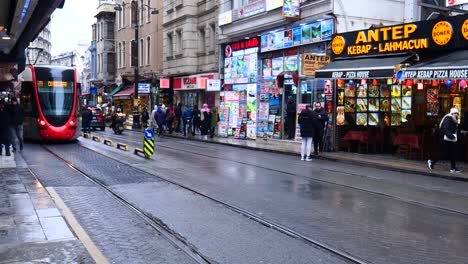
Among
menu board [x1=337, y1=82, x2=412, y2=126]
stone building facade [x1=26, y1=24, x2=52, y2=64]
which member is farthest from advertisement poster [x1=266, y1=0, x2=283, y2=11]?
stone building facade [x1=26, y1=24, x2=52, y2=64]

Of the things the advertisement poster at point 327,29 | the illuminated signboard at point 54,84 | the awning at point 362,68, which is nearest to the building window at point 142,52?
the illuminated signboard at point 54,84

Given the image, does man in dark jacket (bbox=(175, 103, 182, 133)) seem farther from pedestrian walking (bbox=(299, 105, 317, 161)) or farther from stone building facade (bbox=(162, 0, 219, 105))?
pedestrian walking (bbox=(299, 105, 317, 161))

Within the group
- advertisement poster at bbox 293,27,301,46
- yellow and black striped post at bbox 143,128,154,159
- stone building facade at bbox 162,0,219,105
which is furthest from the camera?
stone building facade at bbox 162,0,219,105

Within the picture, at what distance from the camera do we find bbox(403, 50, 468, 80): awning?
14.0 m

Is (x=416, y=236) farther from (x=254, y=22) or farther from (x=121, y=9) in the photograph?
(x=121, y=9)

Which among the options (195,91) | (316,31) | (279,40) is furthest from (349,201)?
(195,91)

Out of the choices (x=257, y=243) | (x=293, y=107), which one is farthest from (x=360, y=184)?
(x=293, y=107)

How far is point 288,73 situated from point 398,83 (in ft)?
21.7

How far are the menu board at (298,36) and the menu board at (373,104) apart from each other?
111 inches

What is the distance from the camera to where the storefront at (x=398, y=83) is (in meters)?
15.9

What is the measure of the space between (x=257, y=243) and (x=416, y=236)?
225 cm

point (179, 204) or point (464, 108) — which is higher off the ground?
point (464, 108)

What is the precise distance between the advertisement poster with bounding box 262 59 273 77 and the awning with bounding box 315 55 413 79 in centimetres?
600

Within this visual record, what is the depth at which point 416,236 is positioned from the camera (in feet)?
23.0
